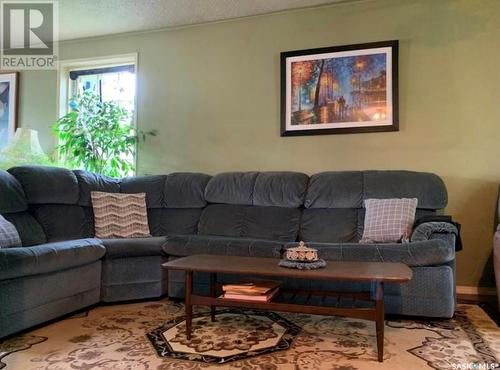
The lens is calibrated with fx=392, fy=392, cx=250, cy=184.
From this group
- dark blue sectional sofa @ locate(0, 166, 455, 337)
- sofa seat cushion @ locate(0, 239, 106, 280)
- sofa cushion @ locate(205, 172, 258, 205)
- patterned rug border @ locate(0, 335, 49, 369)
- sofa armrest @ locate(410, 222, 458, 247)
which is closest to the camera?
patterned rug border @ locate(0, 335, 49, 369)

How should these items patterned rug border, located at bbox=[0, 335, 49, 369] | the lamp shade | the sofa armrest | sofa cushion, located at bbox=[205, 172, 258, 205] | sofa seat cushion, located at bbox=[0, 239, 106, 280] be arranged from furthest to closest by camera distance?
the lamp shade → sofa cushion, located at bbox=[205, 172, 258, 205] → the sofa armrest → sofa seat cushion, located at bbox=[0, 239, 106, 280] → patterned rug border, located at bbox=[0, 335, 49, 369]

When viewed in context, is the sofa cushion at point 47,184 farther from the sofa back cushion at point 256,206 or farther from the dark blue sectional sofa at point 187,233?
the sofa back cushion at point 256,206

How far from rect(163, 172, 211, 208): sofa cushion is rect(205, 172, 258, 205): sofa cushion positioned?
7 cm

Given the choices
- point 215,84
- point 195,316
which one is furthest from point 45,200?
point 215,84

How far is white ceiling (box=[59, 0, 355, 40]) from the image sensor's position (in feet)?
11.7

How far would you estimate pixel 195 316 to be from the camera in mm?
2510

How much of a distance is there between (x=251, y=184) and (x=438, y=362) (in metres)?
1.99

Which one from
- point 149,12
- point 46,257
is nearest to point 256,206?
point 46,257

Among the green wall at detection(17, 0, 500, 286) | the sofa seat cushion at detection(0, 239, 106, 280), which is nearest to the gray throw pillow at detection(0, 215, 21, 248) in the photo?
the sofa seat cushion at detection(0, 239, 106, 280)

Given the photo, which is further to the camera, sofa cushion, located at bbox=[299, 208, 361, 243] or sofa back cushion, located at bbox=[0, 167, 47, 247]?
sofa cushion, located at bbox=[299, 208, 361, 243]

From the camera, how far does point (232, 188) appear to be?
3432mm

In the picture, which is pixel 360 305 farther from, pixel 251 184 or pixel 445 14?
pixel 445 14

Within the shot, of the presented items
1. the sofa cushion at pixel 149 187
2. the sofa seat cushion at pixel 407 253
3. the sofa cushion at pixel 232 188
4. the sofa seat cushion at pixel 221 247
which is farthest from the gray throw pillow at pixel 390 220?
the sofa cushion at pixel 149 187

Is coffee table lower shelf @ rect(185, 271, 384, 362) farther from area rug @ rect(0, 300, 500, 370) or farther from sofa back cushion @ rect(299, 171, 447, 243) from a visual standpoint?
sofa back cushion @ rect(299, 171, 447, 243)
